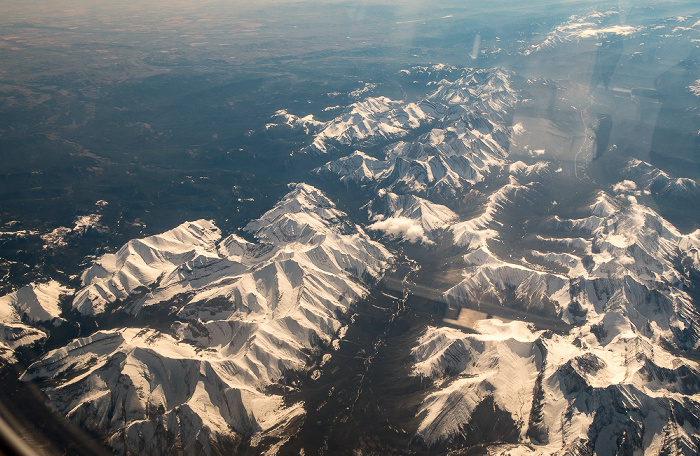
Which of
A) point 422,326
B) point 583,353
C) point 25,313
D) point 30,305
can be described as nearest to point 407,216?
point 422,326

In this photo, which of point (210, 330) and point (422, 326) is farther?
point (422, 326)

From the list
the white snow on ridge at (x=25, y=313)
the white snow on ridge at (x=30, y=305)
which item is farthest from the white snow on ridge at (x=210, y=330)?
the white snow on ridge at (x=25, y=313)

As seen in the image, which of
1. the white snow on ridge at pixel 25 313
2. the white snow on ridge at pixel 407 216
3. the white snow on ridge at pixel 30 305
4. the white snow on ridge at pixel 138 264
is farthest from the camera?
the white snow on ridge at pixel 407 216

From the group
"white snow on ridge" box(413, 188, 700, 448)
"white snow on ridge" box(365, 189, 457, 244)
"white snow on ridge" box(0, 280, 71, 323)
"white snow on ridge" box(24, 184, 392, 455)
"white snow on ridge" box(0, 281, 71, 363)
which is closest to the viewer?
"white snow on ridge" box(413, 188, 700, 448)

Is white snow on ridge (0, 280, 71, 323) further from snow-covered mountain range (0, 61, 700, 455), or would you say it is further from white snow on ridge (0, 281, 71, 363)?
snow-covered mountain range (0, 61, 700, 455)

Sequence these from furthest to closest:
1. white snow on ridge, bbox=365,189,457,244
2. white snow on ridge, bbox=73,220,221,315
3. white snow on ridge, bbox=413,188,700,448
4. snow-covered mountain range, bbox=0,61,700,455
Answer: white snow on ridge, bbox=365,189,457,244, white snow on ridge, bbox=73,220,221,315, snow-covered mountain range, bbox=0,61,700,455, white snow on ridge, bbox=413,188,700,448

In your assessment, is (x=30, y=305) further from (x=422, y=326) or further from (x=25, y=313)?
(x=422, y=326)

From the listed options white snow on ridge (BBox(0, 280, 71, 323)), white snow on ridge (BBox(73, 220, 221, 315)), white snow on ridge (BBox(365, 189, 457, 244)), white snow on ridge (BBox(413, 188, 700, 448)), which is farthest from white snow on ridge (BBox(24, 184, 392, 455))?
white snow on ridge (BBox(413, 188, 700, 448))

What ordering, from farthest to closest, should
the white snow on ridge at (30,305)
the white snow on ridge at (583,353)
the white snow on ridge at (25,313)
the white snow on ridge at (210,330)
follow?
the white snow on ridge at (30,305) → the white snow on ridge at (25,313) → the white snow on ridge at (210,330) → the white snow on ridge at (583,353)

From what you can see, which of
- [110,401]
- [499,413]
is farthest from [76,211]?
[499,413]

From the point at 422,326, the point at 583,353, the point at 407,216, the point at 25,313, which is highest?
the point at 583,353

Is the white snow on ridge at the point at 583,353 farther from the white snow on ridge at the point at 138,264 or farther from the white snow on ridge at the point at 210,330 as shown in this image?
the white snow on ridge at the point at 138,264
